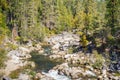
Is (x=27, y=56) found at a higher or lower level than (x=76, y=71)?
higher

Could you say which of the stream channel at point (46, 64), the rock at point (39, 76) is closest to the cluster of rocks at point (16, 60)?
the stream channel at point (46, 64)

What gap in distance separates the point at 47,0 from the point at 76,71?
6400cm

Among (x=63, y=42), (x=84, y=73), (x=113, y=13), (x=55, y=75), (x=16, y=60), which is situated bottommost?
(x=84, y=73)

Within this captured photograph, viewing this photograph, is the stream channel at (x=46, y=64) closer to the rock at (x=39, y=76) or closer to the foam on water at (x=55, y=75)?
the foam on water at (x=55, y=75)

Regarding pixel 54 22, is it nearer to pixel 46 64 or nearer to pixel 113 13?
pixel 113 13

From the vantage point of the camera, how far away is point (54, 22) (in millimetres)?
105000

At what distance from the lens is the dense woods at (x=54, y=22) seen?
180 feet

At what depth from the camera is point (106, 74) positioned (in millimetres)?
40750

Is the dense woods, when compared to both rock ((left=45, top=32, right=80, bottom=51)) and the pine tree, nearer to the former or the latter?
the pine tree

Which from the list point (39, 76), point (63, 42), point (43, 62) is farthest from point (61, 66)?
point (63, 42)

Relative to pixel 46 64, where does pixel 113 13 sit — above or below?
above

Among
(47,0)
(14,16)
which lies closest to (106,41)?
(14,16)

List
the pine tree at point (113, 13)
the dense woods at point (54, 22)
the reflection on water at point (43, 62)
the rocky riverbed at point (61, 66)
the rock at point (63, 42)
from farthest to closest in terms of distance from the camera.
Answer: the rock at point (63, 42) < the dense woods at point (54, 22) < the pine tree at point (113, 13) < the reflection on water at point (43, 62) < the rocky riverbed at point (61, 66)

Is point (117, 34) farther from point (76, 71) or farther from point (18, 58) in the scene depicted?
point (18, 58)
